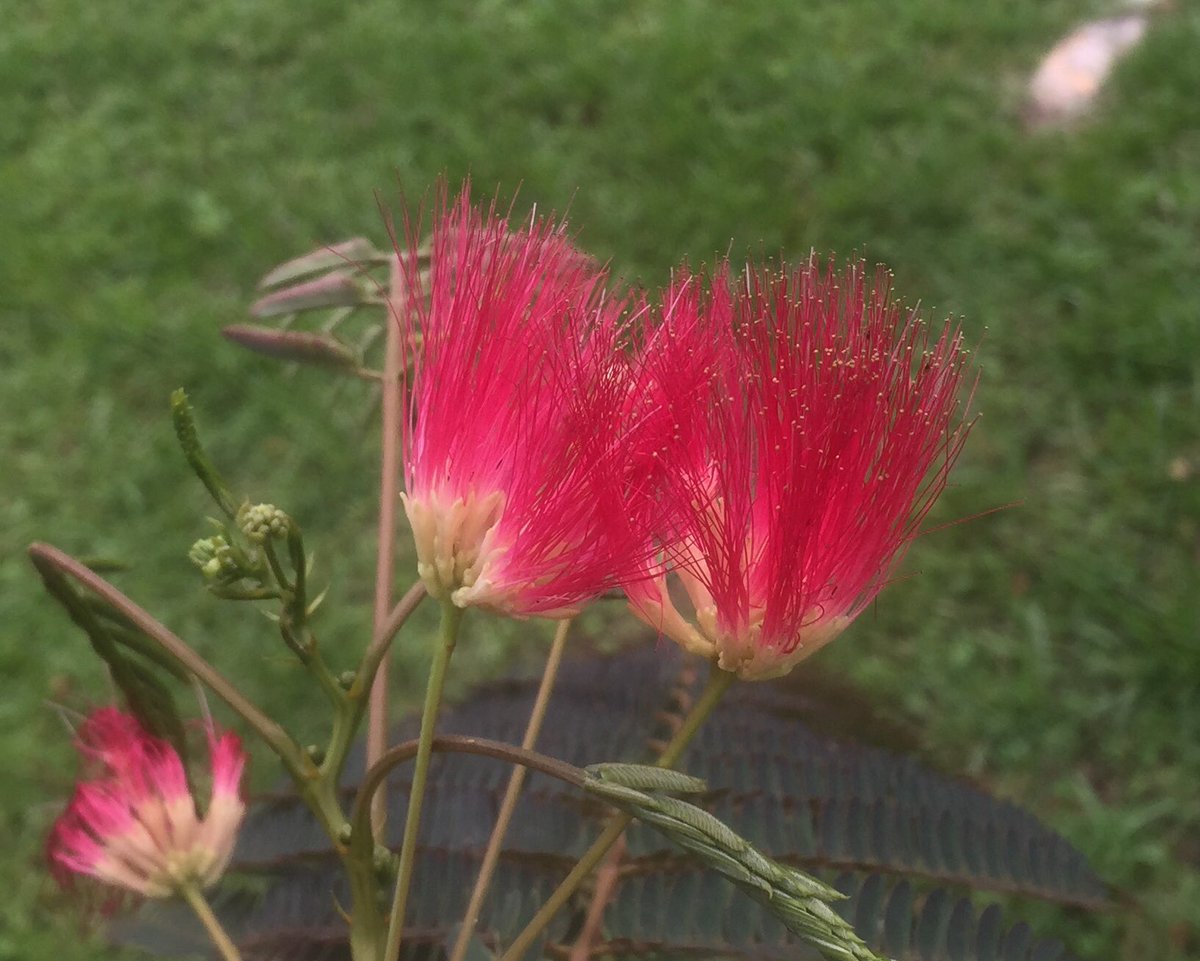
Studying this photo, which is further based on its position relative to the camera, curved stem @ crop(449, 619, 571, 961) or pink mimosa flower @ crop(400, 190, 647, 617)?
curved stem @ crop(449, 619, 571, 961)

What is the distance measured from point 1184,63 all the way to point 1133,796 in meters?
1.57

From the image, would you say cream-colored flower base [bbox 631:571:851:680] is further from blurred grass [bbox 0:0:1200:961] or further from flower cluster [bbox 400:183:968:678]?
blurred grass [bbox 0:0:1200:961]

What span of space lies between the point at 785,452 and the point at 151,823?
435mm

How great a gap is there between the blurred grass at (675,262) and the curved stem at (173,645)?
3.51ft

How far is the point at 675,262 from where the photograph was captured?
2.26 meters

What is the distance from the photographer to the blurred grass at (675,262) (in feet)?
6.15

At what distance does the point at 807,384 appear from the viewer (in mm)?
565

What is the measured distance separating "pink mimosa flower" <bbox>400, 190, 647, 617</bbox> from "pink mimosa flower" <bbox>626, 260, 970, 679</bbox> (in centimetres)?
3

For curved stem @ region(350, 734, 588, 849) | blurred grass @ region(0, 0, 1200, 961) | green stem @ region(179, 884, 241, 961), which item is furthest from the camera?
blurred grass @ region(0, 0, 1200, 961)

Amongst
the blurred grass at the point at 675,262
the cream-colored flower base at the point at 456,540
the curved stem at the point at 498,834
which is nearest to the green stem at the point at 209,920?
the curved stem at the point at 498,834

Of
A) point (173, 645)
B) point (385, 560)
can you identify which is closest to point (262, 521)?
point (173, 645)

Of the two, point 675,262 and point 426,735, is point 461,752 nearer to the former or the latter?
point 426,735

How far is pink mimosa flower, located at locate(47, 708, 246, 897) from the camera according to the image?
68 cm

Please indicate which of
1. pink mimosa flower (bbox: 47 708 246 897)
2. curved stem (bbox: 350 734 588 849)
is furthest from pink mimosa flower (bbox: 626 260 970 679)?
pink mimosa flower (bbox: 47 708 246 897)
